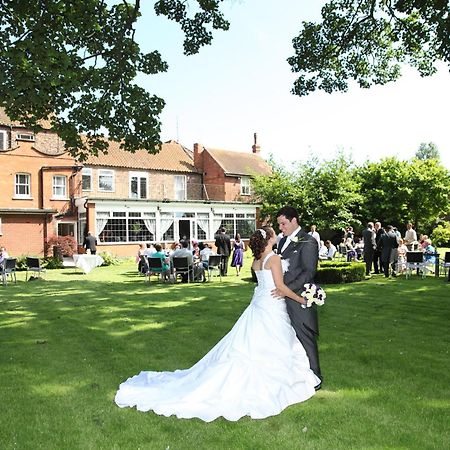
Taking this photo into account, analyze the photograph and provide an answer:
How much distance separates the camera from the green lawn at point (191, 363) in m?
4.19

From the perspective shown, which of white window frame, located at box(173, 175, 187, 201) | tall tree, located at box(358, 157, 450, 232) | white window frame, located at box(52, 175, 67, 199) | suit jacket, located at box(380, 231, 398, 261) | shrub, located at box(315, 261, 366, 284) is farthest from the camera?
white window frame, located at box(173, 175, 187, 201)

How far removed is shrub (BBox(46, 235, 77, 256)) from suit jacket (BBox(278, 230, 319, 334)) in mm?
24121

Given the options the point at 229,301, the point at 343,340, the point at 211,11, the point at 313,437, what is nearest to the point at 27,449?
the point at 313,437

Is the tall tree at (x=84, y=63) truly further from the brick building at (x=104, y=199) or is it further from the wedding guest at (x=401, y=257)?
the brick building at (x=104, y=199)

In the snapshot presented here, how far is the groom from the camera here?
17.8 ft

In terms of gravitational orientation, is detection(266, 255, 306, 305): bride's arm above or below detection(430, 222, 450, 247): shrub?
below

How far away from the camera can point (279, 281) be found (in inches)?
208

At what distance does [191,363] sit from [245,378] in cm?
167

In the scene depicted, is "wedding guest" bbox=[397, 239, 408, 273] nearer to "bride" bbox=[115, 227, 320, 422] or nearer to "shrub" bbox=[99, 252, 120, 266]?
"bride" bbox=[115, 227, 320, 422]

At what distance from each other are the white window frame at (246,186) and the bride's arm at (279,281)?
36365 mm

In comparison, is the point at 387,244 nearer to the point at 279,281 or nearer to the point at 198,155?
the point at 279,281

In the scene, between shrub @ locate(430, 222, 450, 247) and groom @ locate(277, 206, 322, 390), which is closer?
groom @ locate(277, 206, 322, 390)

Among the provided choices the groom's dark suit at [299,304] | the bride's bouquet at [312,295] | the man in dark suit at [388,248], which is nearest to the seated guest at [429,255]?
the man in dark suit at [388,248]

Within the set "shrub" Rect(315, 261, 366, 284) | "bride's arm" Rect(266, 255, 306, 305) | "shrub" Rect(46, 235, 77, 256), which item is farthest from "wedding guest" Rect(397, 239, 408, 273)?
"shrub" Rect(46, 235, 77, 256)
